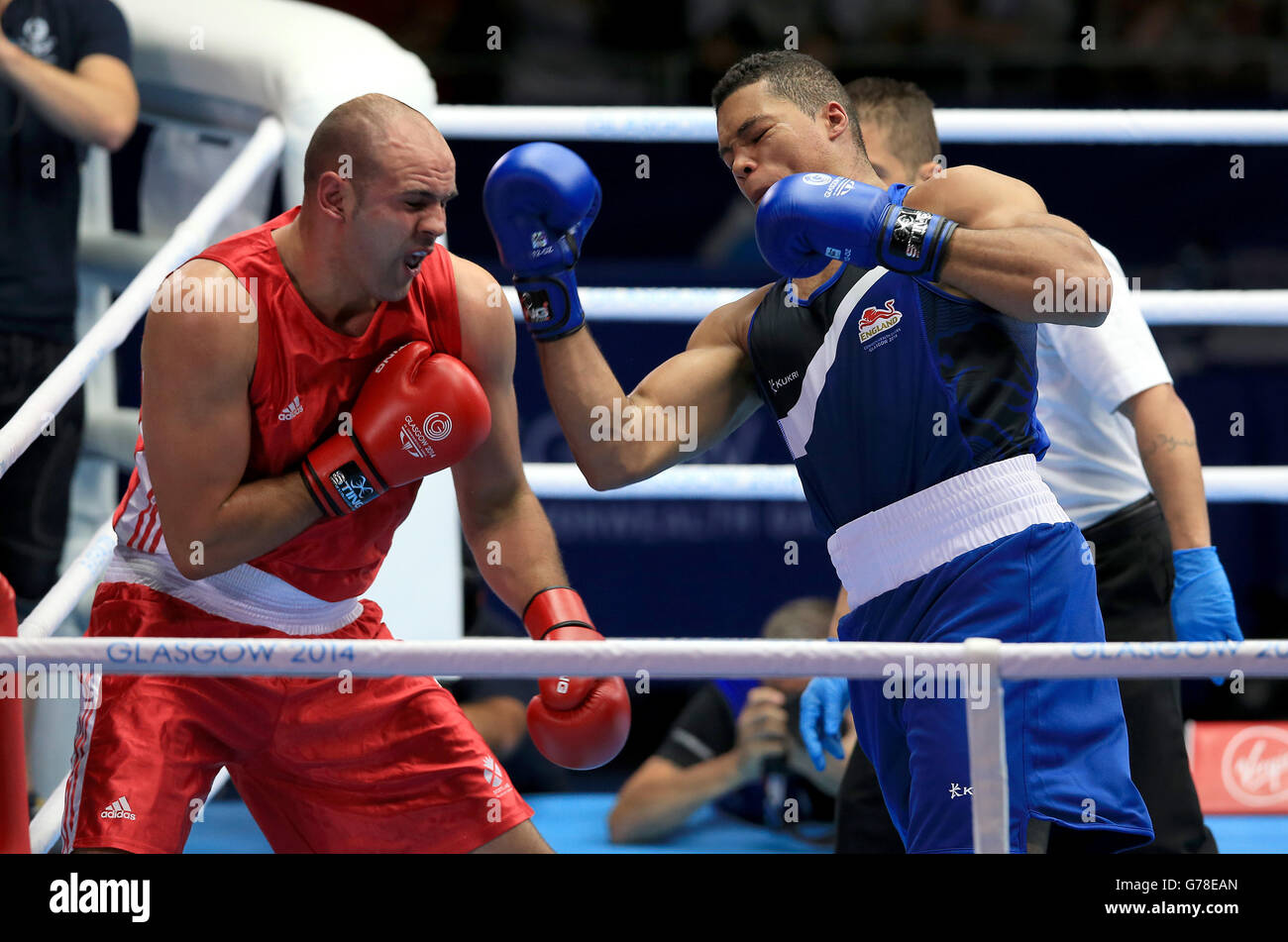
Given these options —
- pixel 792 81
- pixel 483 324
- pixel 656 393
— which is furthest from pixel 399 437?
pixel 792 81

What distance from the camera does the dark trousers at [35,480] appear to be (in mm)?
2797

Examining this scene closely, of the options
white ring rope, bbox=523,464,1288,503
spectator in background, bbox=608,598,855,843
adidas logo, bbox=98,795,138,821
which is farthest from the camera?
spectator in background, bbox=608,598,855,843

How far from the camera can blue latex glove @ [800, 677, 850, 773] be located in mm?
2469

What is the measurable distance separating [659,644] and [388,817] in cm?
72

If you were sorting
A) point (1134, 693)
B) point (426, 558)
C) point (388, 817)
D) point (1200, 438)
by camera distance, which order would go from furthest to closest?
point (1200, 438)
point (426, 558)
point (1134, 693)
point (388, 817)

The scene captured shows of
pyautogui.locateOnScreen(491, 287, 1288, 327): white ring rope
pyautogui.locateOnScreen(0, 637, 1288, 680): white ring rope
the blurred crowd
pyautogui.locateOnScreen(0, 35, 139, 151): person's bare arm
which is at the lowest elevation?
pyautogui.locateOnScreen(0, 637, 1288, 680): white ring rope

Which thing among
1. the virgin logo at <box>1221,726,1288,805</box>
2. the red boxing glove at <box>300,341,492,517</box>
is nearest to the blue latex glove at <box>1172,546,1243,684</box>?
the virgin logo at <box>1221,726,1288,805</box>

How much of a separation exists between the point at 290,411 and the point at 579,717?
56 cm

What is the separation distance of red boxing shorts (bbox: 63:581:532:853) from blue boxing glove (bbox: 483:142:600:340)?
1.80 feet

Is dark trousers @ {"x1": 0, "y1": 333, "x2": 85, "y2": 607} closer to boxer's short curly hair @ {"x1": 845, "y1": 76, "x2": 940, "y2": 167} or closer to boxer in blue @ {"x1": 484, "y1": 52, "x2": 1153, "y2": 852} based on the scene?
boxer in blue @ {"x1": 484, "y1": 52, "x2": 1153, "y2": 852}

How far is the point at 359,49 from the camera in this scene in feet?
9.30
